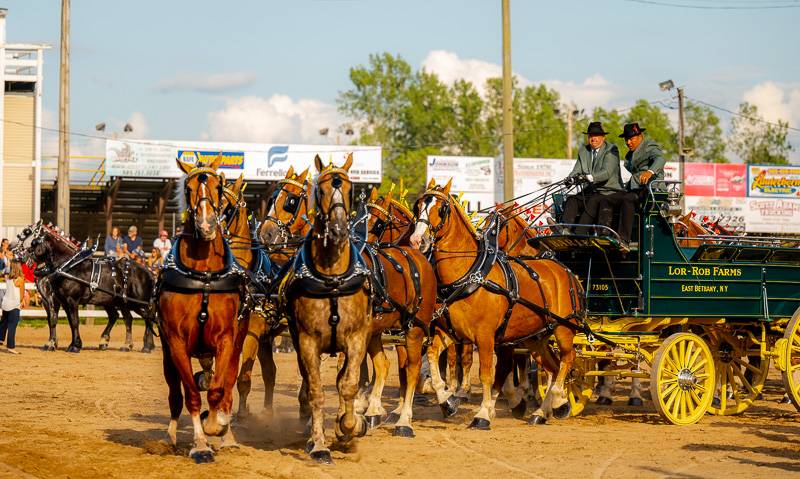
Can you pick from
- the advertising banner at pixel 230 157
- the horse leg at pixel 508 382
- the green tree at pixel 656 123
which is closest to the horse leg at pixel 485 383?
the horse leg at pixel 508 382

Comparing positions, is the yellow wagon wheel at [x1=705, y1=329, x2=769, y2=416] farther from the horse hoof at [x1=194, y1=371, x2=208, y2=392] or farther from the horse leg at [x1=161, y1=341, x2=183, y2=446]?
the horse leg at [x1=161, y1=341, x2=183, y2=446]

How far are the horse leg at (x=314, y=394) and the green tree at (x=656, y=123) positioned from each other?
70.6 meters

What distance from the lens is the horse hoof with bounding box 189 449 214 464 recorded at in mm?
9344

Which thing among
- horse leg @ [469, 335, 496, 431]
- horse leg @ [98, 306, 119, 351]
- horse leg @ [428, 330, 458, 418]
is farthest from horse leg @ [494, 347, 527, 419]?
horse leg @ [98, 306, 119, 351]

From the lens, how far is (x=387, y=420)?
12617 mm

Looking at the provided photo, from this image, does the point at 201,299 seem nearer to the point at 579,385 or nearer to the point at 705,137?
the point at 579,385

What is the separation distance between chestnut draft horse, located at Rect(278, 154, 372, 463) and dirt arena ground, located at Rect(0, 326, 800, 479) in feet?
1.69

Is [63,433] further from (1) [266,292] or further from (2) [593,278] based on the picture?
(2) [593,278]

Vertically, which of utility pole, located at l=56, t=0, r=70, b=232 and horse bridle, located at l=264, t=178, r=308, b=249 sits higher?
utility pole, located at l=56, t=0, r=70, b=232

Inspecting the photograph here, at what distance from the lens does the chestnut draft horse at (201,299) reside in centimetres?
951

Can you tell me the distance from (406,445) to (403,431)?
0.57 metres

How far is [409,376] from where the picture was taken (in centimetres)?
1159

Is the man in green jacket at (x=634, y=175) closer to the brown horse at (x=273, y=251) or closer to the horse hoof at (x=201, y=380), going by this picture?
the brown horse at (x=273, y=251)

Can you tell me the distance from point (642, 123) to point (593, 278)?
6849cm
